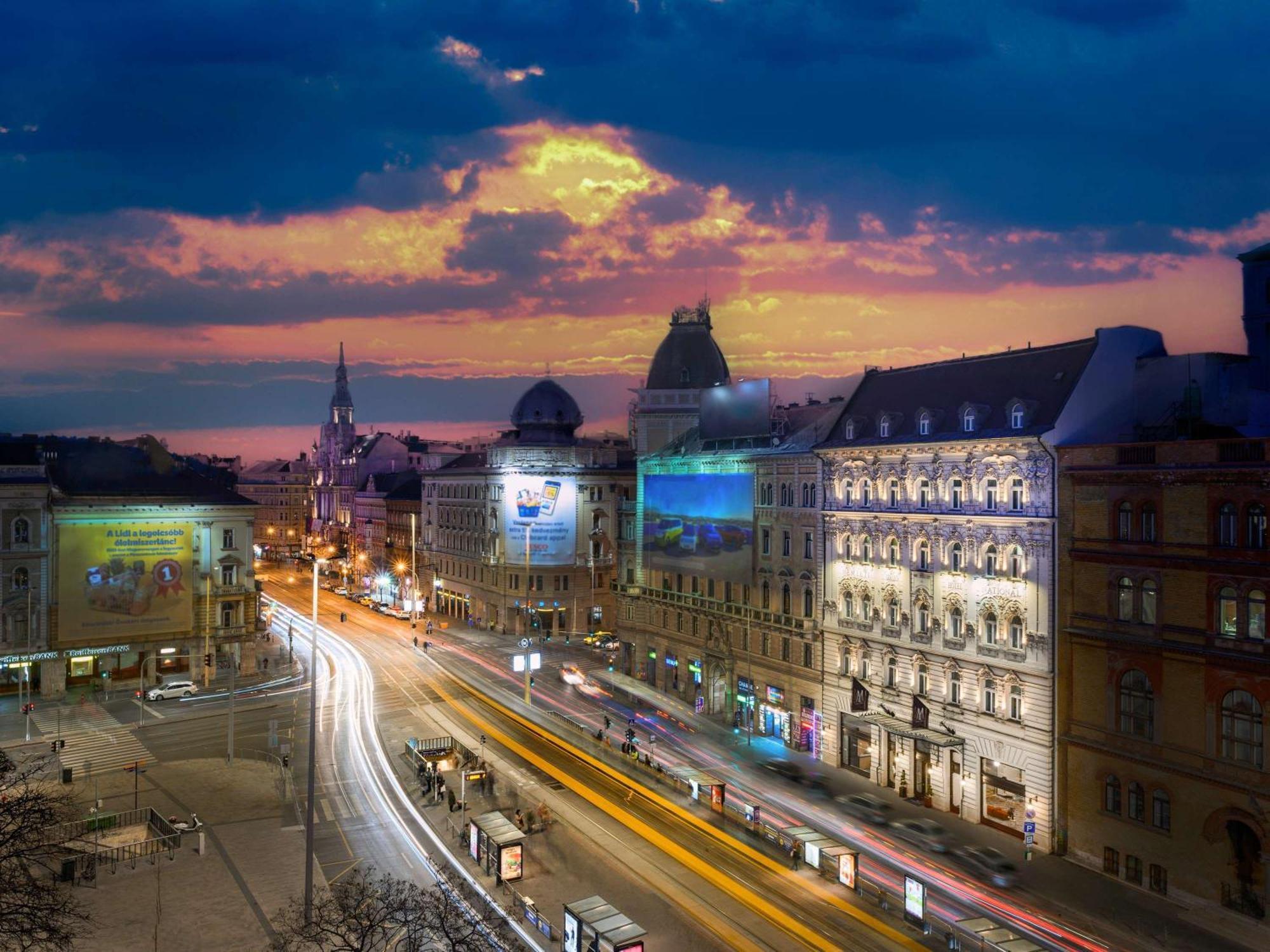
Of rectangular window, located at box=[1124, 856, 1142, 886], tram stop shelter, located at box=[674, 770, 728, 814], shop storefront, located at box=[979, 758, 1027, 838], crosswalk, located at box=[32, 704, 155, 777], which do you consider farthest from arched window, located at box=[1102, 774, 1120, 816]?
crosswalk, located at box=[32, 704, 155, 777]

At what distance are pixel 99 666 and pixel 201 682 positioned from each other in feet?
24.4

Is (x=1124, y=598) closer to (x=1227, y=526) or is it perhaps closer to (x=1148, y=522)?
(x=1148, y=522)

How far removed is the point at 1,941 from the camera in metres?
26.4

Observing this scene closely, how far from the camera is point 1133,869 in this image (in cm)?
3981

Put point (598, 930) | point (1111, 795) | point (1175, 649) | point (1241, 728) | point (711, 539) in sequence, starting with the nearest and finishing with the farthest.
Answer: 1. point (598, 930)
2. point (1241, 728)
3. point (1175, 649)
4. point (1111, 795)
5. point (711, 539)

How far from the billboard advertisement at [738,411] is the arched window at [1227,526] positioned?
30.8 meters

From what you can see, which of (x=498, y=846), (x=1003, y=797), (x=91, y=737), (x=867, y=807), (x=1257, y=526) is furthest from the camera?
(x=91, y=737)

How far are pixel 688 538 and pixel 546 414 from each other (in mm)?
44535

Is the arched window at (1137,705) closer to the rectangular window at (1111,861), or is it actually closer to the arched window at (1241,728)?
the arched window at (1241,728)

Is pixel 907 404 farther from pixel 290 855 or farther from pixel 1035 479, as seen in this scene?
pixel 290 855

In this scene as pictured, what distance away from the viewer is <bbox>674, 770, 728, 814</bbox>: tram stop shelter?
4497cm

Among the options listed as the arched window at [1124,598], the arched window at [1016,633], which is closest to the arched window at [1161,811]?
the arched window at [1124,598]

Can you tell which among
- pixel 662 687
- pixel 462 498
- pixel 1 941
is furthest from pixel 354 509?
pixel 1 941

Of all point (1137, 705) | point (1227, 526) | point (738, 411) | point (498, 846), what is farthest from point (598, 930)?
point (738, 411)
